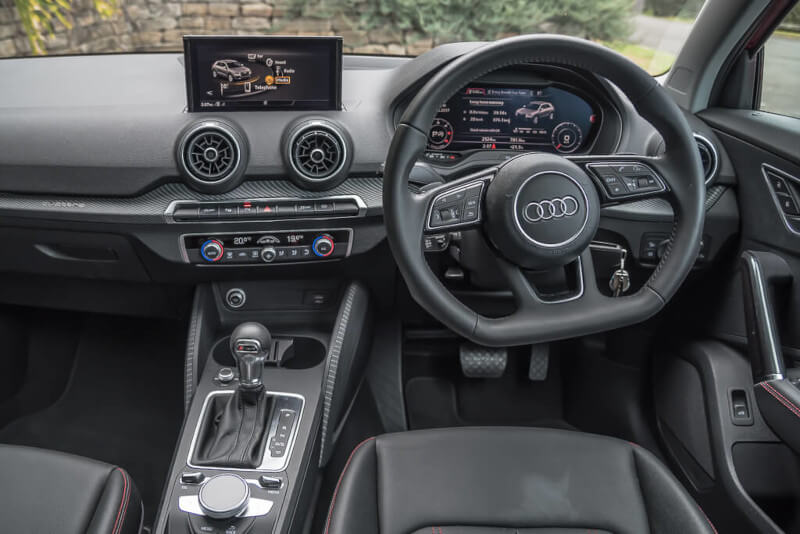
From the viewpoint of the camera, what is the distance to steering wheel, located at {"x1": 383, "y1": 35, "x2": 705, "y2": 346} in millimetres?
1145

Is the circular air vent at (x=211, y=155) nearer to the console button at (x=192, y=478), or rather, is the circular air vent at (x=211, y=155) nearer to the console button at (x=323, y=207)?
the console button at (x=323, y=207)

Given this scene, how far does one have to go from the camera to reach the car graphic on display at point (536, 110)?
1.78 meters

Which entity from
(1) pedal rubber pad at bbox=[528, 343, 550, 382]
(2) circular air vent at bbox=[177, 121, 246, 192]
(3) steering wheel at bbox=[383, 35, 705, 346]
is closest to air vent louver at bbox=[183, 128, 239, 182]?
(2) circular air vent at bbox=[177, 121, 246, 192]

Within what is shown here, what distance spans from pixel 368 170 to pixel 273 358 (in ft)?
1.88

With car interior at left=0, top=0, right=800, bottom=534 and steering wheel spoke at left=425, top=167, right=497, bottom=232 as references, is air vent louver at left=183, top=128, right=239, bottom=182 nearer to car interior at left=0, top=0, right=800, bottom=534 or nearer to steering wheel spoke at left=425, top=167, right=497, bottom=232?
car interior at left=0, top=0, right=800, bottom=534

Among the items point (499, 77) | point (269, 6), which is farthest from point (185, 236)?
point (269, 6)

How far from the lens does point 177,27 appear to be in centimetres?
237

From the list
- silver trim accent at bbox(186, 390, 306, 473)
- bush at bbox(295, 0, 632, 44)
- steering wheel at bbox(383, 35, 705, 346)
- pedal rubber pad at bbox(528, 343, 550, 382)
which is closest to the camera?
steering wheel at bbox(383, 35, 705, 346)

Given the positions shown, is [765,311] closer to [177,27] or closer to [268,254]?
[268,254]

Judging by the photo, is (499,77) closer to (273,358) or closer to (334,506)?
(273,358)

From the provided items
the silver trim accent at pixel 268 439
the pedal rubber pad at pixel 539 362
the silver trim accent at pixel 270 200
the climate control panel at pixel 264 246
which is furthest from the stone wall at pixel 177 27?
the pedal rubber pad at pixel 539 362

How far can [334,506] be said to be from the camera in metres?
1.28

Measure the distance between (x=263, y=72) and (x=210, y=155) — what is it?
0.25m

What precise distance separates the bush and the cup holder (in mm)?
933
